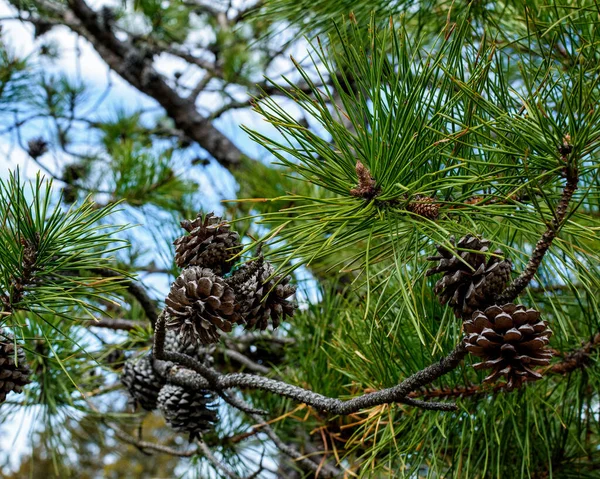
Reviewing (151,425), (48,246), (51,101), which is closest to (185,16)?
(51,101)

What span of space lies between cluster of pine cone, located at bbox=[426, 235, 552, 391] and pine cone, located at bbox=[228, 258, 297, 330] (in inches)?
5.5

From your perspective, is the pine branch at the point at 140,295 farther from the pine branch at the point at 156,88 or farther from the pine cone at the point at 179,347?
the pine branch at the point at 156,88

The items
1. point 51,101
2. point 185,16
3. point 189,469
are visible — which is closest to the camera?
point 189,469

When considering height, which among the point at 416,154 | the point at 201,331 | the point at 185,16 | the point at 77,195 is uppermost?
the point at 185,16

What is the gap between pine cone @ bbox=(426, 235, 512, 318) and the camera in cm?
49

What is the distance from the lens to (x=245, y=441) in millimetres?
1088

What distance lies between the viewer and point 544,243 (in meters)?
0.46

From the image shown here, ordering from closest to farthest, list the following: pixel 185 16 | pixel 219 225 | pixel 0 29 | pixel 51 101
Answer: pixel 219 225 < pixel 0 29 < pixel 51 101 < pixel 185 16

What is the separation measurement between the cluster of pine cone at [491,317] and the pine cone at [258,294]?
0.14m

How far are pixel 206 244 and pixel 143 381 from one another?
31 centimetres

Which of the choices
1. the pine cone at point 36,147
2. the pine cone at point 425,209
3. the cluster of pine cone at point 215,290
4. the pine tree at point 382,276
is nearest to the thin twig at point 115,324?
the pine tree at point 382,276

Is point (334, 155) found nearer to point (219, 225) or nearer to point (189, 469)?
point (219, 225)

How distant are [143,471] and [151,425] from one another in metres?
0.66

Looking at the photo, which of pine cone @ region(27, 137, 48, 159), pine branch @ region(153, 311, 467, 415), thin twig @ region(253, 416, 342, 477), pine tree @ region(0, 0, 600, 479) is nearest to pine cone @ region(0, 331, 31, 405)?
pine tree @ region(0, 0, 600, 479)
